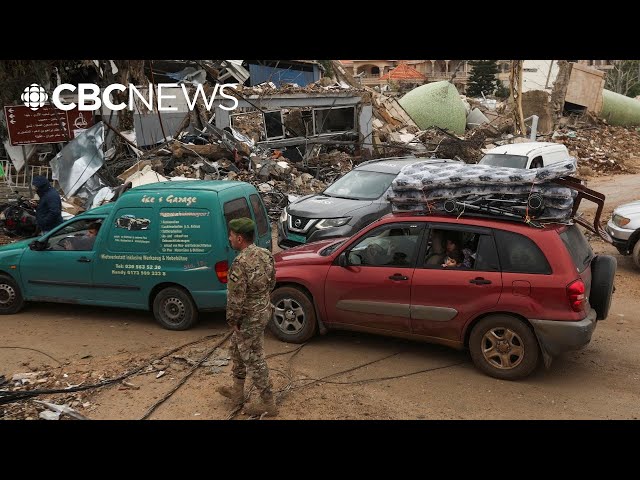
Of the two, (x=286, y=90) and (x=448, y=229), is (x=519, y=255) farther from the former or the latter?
(x=286, y=90)

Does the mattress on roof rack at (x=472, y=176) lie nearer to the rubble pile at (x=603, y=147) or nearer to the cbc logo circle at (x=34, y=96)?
the cbc logo circle at (x=34, y=96)

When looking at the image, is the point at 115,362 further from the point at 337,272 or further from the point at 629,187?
the point at 629,187

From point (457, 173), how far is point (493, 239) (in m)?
0.86

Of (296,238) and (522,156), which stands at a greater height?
(522,156)

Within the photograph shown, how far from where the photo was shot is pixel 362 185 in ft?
36.3

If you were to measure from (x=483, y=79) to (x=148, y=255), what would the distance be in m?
47.2

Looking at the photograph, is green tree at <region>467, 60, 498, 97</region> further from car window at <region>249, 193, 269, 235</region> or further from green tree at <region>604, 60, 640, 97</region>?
car window at <region>249, 193, 269, 235</region>

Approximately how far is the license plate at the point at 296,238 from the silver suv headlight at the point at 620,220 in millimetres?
5277

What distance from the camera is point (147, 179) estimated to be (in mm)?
14727

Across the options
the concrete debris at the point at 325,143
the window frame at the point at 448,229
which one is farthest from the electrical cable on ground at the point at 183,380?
the concrete debris at the point at 325,143

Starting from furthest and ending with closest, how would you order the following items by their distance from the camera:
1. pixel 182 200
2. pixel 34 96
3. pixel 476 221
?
pixel 34 96 < pixel 182 200 < pixel 476 221

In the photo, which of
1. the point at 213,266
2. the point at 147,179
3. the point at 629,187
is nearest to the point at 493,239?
the point at 213,266

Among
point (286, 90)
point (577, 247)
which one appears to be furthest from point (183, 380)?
point (286, 90)

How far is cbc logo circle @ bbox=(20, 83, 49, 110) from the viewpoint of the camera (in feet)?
55.6
